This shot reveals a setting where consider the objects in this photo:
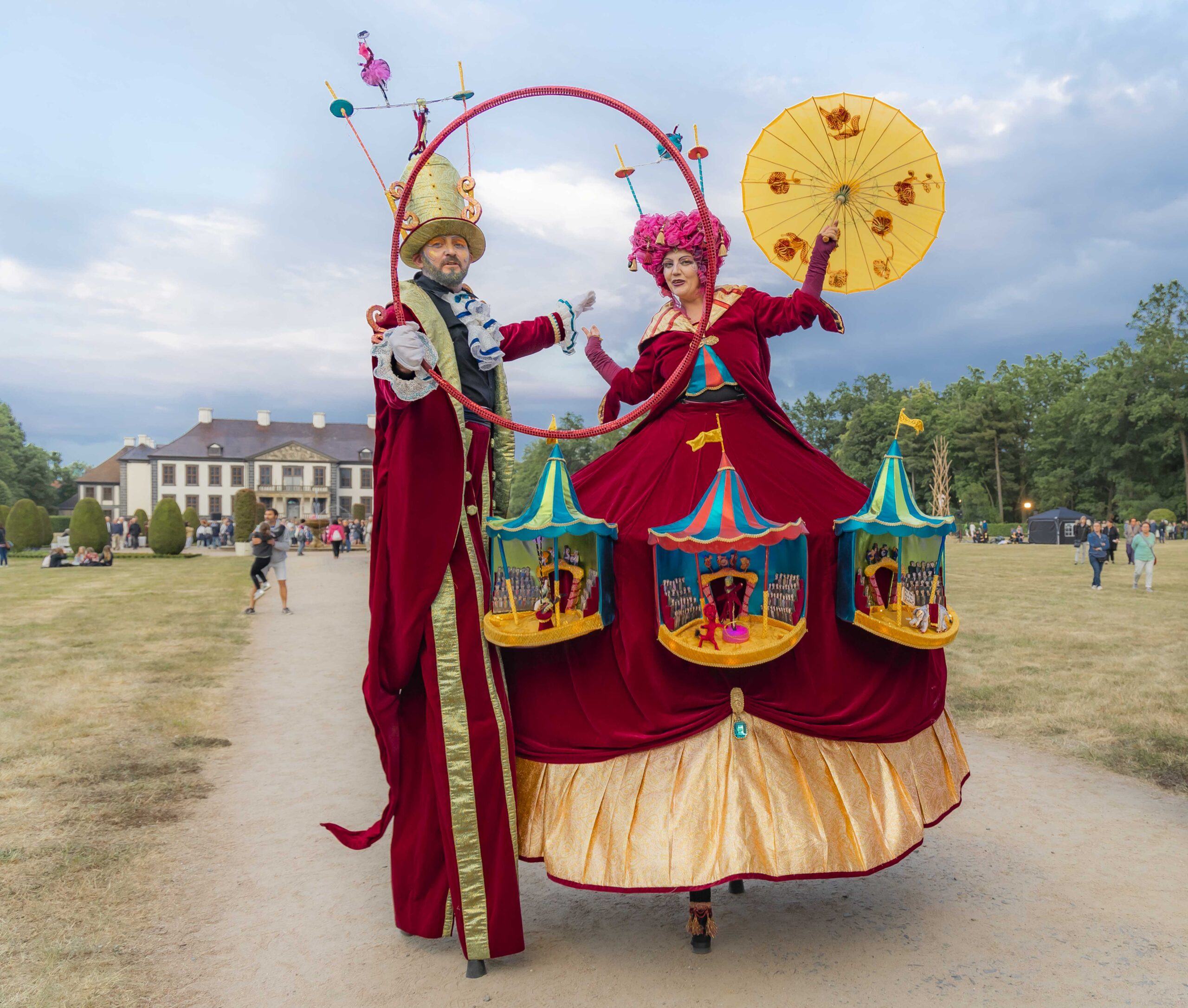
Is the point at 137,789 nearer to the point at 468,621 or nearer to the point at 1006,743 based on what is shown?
the point at 468,621

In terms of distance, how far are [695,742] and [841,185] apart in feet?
8.68

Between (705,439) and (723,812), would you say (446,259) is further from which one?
(723,812)

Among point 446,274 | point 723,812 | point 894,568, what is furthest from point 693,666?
point 446,274

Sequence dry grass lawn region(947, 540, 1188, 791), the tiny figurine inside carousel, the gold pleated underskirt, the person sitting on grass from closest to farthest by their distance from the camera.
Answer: the gold pleated underskirt
the tiny figurine inside carousel
dry grass lawn region(947, 540, 1188, 791)
the person sitting on grass

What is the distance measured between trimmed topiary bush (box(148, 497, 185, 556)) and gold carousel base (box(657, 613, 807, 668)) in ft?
120

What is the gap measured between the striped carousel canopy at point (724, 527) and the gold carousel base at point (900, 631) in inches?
20.8

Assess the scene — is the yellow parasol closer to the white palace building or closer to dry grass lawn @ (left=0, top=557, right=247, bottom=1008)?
dry grass lawn @ (left=0, top=557, right=247, bottom=1008)

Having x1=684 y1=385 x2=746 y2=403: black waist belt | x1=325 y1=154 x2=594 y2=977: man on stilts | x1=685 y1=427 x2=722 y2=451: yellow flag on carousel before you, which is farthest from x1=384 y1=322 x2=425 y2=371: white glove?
x1=684 y1=385 x2=746 y2=403: black waist belt

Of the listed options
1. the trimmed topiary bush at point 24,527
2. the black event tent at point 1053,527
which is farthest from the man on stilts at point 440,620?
the black event tent at point 1053,527

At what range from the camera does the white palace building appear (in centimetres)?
7312

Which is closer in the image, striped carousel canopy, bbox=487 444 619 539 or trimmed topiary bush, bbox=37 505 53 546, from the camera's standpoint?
striped carousel canopy, bbox=487 444 619 539

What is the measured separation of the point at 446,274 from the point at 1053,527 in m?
50.0

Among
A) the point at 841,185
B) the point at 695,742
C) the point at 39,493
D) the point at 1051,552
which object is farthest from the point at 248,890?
the point at 39,493

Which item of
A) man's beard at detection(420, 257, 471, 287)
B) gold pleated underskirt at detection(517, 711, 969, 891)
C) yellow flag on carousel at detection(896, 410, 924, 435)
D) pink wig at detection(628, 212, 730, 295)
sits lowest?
gold pleated underskirt at detection(517, 711, 969, 891)
